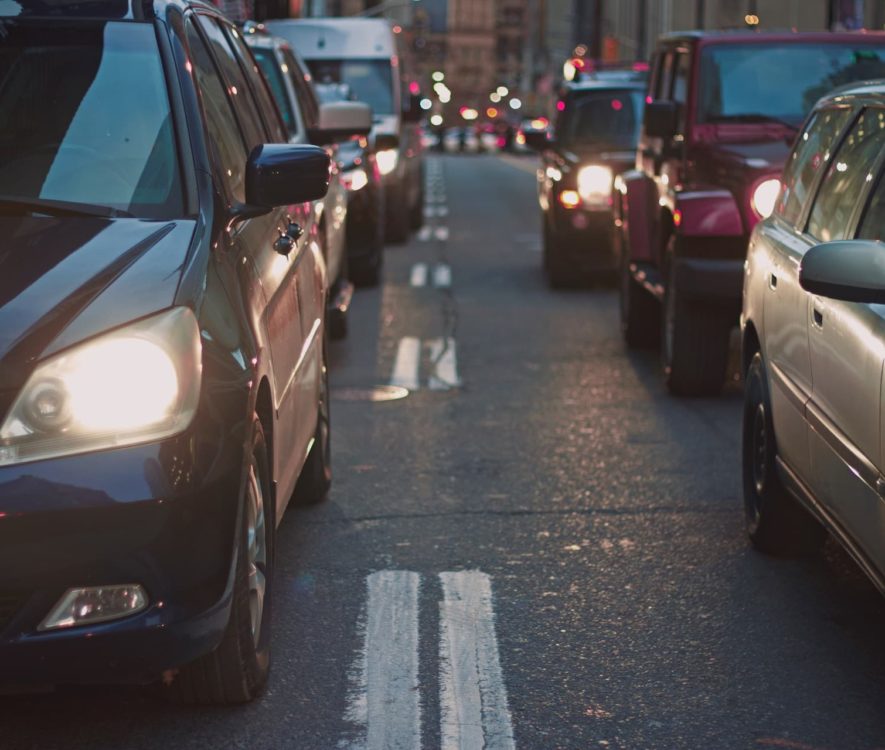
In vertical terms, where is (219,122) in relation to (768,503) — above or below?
above

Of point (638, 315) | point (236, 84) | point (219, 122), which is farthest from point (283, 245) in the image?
point (638, 315)

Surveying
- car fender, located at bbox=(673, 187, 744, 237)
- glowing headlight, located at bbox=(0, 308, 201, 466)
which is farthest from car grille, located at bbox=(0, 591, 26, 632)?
car fender, located at bbox=(673, 187, 744, 237)

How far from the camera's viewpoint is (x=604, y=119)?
1584 centimetres

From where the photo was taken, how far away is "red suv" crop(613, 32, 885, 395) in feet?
30.3

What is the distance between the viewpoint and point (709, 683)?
15.6ft

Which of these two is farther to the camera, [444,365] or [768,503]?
[444,365]

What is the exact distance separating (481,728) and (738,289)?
5.11m

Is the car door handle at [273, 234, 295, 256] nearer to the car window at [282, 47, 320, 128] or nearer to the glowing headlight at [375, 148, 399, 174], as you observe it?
the car window at [282, 47, 320, 128]

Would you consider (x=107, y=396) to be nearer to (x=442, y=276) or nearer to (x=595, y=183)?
(x=595, y=183)

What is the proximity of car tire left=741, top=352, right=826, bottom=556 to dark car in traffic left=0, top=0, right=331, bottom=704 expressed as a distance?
5.30ft

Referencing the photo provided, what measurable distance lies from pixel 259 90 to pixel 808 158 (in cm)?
202

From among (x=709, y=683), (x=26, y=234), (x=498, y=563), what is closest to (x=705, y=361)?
(x=498, y=563)

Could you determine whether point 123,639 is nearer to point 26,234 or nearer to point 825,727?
point 26,234

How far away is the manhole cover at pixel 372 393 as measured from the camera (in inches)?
389
